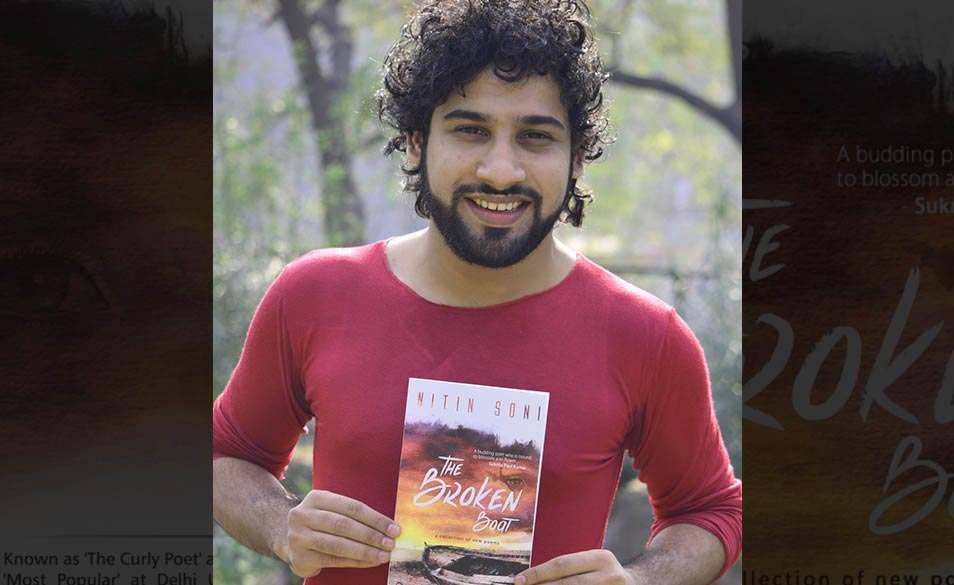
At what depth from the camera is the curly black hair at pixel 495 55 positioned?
2.27 metres

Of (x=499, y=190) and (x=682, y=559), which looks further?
(x=682, y=559)

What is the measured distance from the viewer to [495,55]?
88.9 inches

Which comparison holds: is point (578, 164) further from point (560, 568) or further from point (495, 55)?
point (560, 568)

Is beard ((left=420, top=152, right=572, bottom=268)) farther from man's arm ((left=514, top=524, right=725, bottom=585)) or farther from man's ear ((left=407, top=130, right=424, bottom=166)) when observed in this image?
man's arm ((left=514, top=524, right=725, bottom=585))

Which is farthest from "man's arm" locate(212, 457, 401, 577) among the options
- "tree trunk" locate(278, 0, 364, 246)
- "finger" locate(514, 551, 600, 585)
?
"tree trunk" locate(278, 0, 364, 246)

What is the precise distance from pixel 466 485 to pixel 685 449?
0.48m

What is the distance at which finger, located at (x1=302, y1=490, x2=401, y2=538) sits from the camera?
214 centimetres

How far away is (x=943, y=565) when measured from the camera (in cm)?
224

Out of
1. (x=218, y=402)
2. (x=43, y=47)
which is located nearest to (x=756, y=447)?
(x=218, y=402)

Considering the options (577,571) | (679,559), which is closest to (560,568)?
(577,571)

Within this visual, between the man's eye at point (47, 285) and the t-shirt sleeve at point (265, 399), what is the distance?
0.34 metres

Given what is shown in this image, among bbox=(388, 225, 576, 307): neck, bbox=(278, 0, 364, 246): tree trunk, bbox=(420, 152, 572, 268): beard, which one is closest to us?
bbox=(420, 152, 572, 268): beard

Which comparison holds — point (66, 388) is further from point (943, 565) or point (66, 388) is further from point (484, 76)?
point (943, 565)

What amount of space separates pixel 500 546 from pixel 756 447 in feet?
1.80
